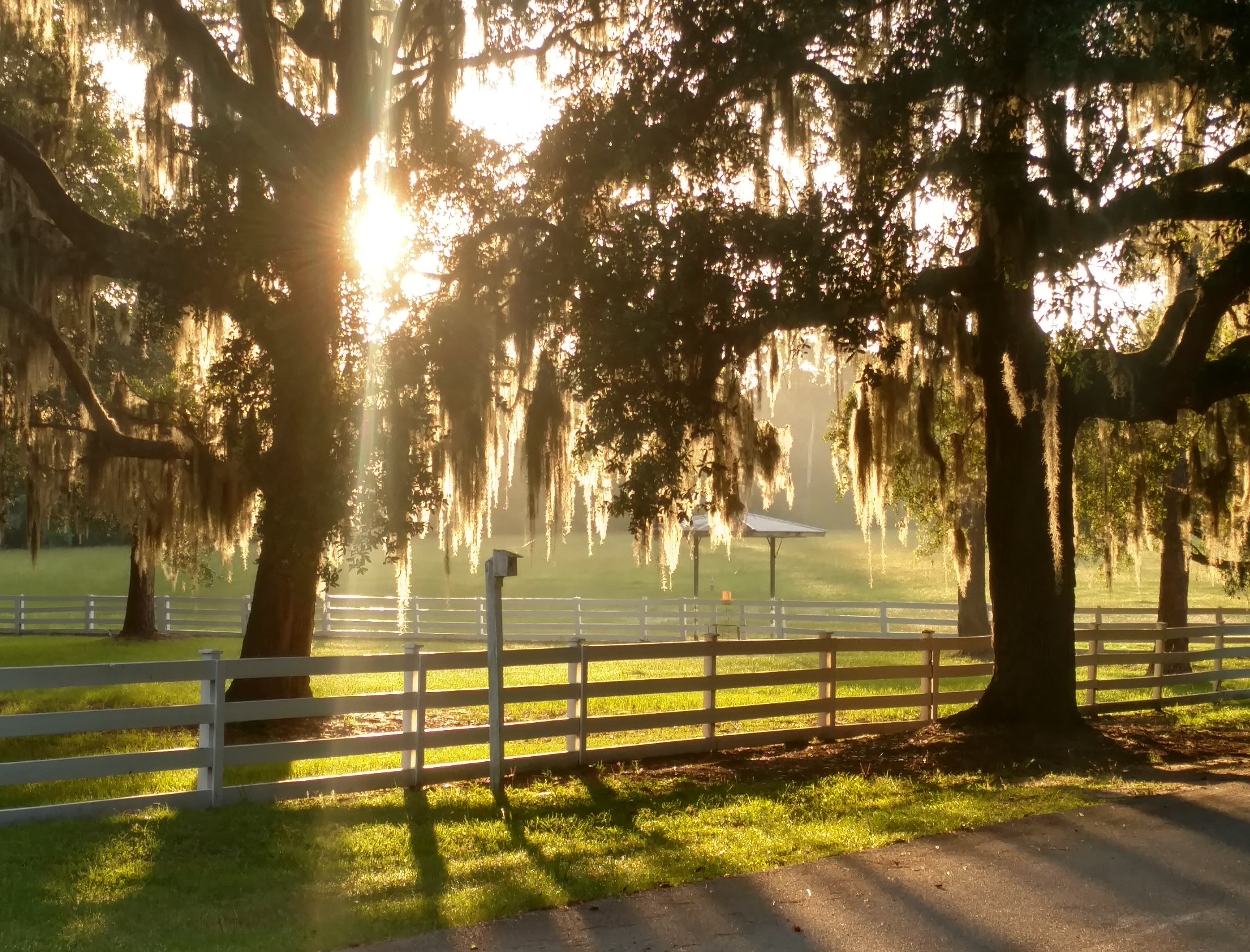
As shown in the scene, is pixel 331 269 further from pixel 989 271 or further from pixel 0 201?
pixel 989 271

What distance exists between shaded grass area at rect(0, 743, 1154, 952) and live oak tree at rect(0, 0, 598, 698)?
401cm

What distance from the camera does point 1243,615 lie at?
89.9 feet

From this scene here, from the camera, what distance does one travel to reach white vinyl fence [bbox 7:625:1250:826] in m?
Answer: 8.30

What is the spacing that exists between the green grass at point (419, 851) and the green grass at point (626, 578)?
34.4 m

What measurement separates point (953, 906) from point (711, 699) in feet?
18.2

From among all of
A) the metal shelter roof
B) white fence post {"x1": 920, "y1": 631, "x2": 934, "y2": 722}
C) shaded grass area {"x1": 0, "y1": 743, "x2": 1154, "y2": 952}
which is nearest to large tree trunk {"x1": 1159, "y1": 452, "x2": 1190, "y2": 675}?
white fence post {"x1": 920, "y1": 631, "x2": 934, "y2": 722}

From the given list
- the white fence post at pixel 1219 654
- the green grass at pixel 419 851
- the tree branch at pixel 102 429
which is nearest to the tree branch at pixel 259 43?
the tree branch at pixel 102 429

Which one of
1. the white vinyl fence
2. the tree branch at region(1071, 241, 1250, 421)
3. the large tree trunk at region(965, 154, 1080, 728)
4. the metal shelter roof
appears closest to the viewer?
the white vinyl fence

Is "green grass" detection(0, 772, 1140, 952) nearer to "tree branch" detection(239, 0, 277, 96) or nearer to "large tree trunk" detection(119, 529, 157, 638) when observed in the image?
"tree branch" detection(239, 0, 277, 96)

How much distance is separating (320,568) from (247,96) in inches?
188

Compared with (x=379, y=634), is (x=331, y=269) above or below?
above

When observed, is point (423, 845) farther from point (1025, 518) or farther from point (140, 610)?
point (140, 610)

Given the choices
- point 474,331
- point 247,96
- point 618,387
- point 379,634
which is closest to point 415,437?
point 474,331

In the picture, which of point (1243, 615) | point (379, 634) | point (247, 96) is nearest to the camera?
point (247, 96)
